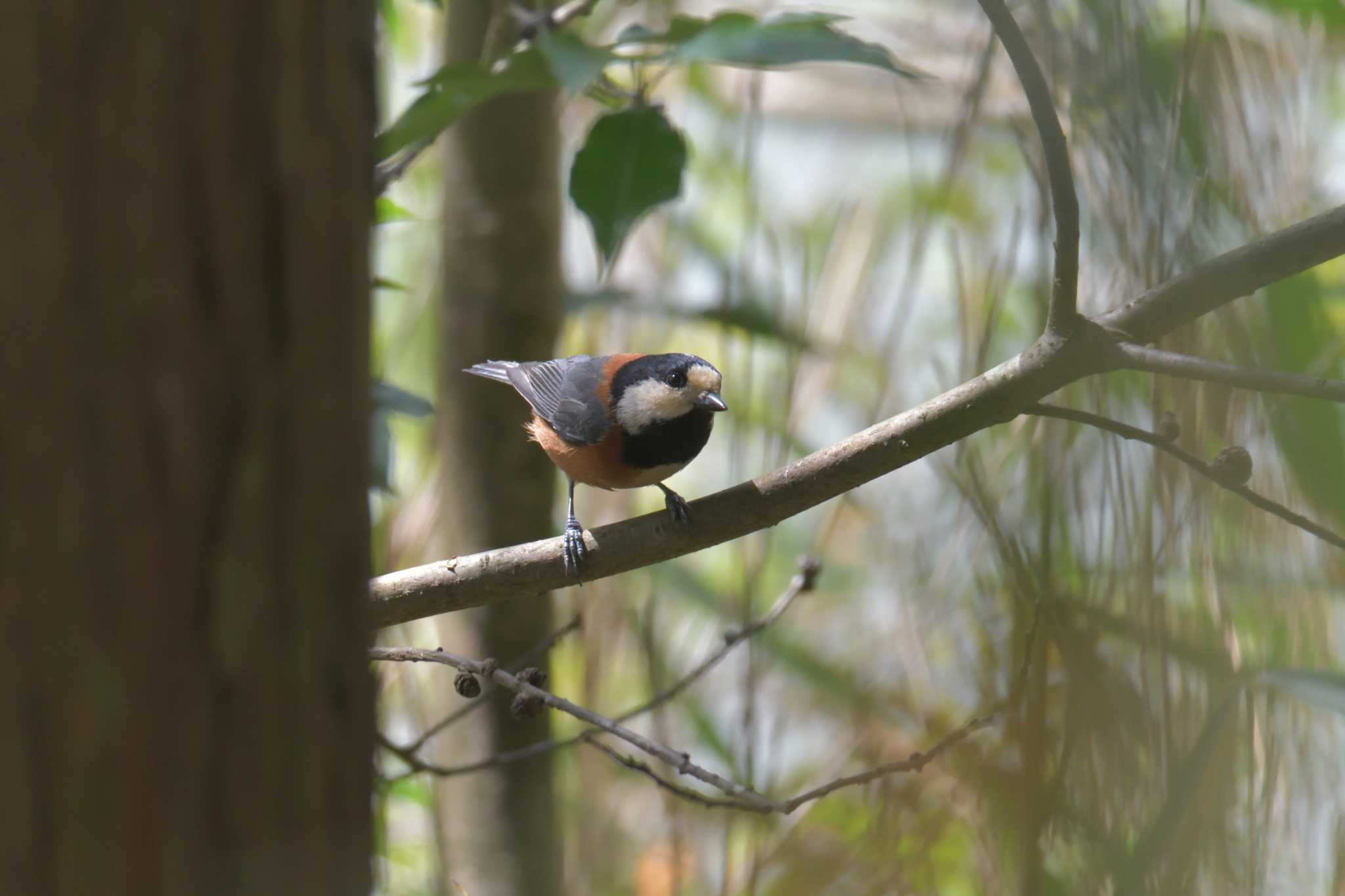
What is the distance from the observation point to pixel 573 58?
5.00ft

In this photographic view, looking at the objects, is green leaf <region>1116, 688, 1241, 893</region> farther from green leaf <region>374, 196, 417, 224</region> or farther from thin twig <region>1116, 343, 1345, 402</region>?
green leaf <region>374, 196, 417, 224</region>

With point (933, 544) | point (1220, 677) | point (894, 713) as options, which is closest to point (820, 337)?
point (933, 544)

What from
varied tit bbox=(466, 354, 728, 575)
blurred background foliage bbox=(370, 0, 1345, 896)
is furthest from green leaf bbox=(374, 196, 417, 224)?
varied tit bbox=(466, 354, 728, 575)

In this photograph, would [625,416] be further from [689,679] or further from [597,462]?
[689,679]

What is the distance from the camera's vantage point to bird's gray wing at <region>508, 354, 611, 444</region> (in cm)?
251

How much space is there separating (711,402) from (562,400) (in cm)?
40

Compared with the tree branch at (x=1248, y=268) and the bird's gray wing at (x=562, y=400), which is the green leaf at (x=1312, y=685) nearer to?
the tree branch at (x=1248, y=268)

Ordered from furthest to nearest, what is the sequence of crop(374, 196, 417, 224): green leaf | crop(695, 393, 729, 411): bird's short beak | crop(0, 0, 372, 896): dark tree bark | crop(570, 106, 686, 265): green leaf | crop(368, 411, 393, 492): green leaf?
crop(695, 393, 729, 411): bird's short beak
crop(374, 196, 417, 224): green leaf
crop(368, 411, 393, 492): green leaf
crop(570, 106, 686, 265): green leaf
crop(0, 0, 372, 896): dark tree bark

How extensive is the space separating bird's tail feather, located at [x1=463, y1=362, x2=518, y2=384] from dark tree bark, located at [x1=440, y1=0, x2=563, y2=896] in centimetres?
2

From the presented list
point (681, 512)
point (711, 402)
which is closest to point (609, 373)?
point (711, 402)

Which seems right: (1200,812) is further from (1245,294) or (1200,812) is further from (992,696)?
(992,696)

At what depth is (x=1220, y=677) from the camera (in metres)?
1.28

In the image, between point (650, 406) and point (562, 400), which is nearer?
point (650, 406)

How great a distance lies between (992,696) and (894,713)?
1.00 metres
